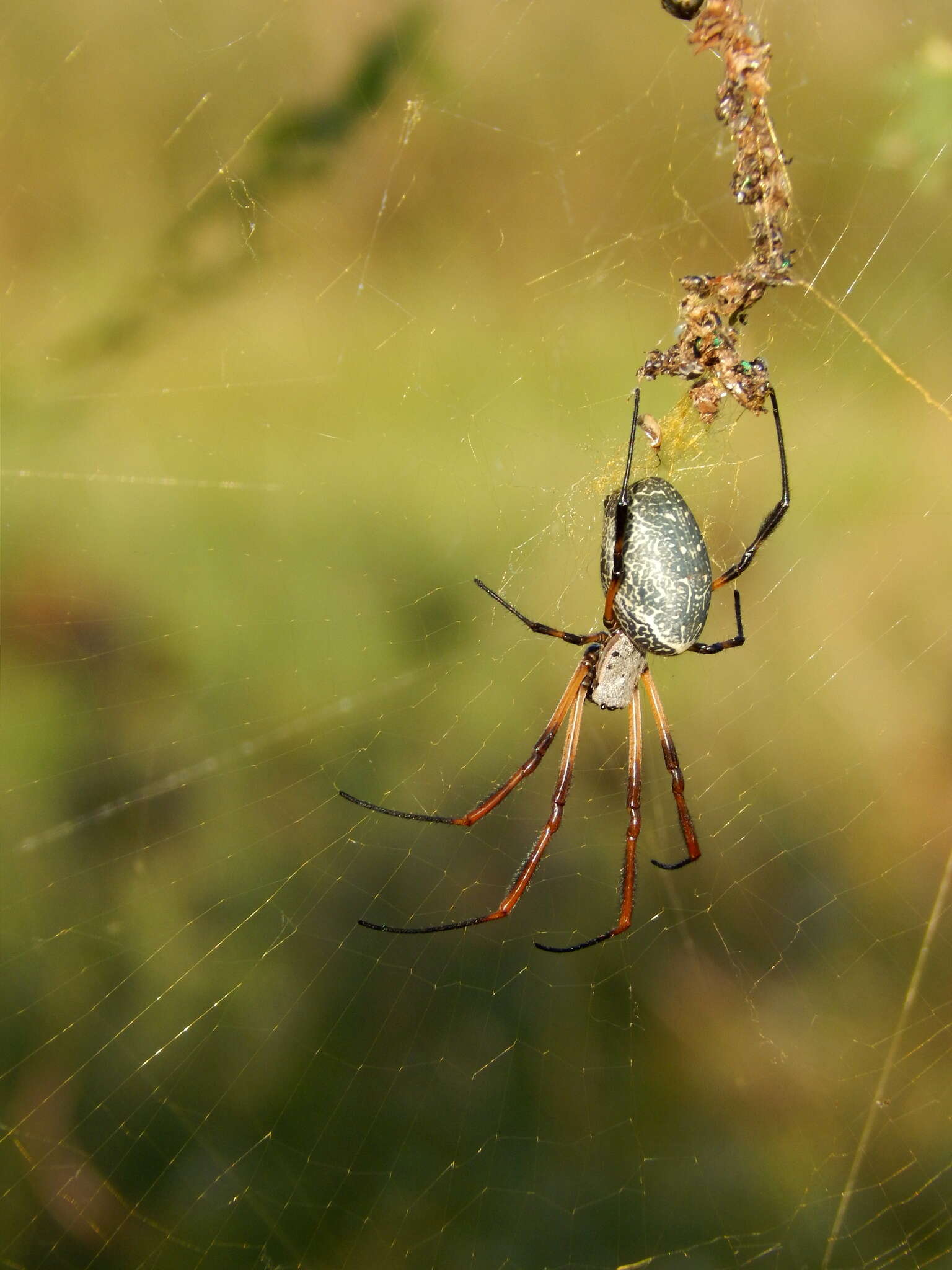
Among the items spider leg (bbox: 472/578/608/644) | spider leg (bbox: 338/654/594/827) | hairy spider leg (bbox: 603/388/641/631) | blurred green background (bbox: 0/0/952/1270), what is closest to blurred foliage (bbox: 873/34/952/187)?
blurred green background (bbox: 0/0/952/1270)

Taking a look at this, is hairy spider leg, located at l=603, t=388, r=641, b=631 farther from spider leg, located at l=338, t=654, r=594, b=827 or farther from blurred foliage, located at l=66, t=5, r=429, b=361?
blurred foliage, located at l=66, t=5, r=429, b=361

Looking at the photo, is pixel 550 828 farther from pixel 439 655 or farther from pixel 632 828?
pixel 439 655

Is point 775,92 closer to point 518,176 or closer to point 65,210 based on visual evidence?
point 518,176

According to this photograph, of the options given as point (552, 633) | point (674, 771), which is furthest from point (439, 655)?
point (674, 771)

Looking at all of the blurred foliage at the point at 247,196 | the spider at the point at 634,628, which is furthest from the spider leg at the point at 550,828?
the blurred foliage at the point at 247,196

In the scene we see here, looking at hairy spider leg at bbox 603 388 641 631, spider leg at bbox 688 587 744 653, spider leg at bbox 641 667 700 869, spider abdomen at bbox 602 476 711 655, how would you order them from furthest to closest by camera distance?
spider leg at bbox 641 667 700 869 → spider leg at bbox 688 587 744 653 → spider abdomen at bbox 602 476 711 655 → hairy spider leg at bbox 603 388 641 631

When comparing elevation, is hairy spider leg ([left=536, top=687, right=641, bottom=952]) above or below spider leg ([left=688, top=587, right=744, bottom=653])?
below

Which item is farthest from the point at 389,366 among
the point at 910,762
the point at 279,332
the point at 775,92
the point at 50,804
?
the point at 910,762

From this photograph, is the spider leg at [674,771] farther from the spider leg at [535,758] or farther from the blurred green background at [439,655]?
the blurred green background at [439,655]
